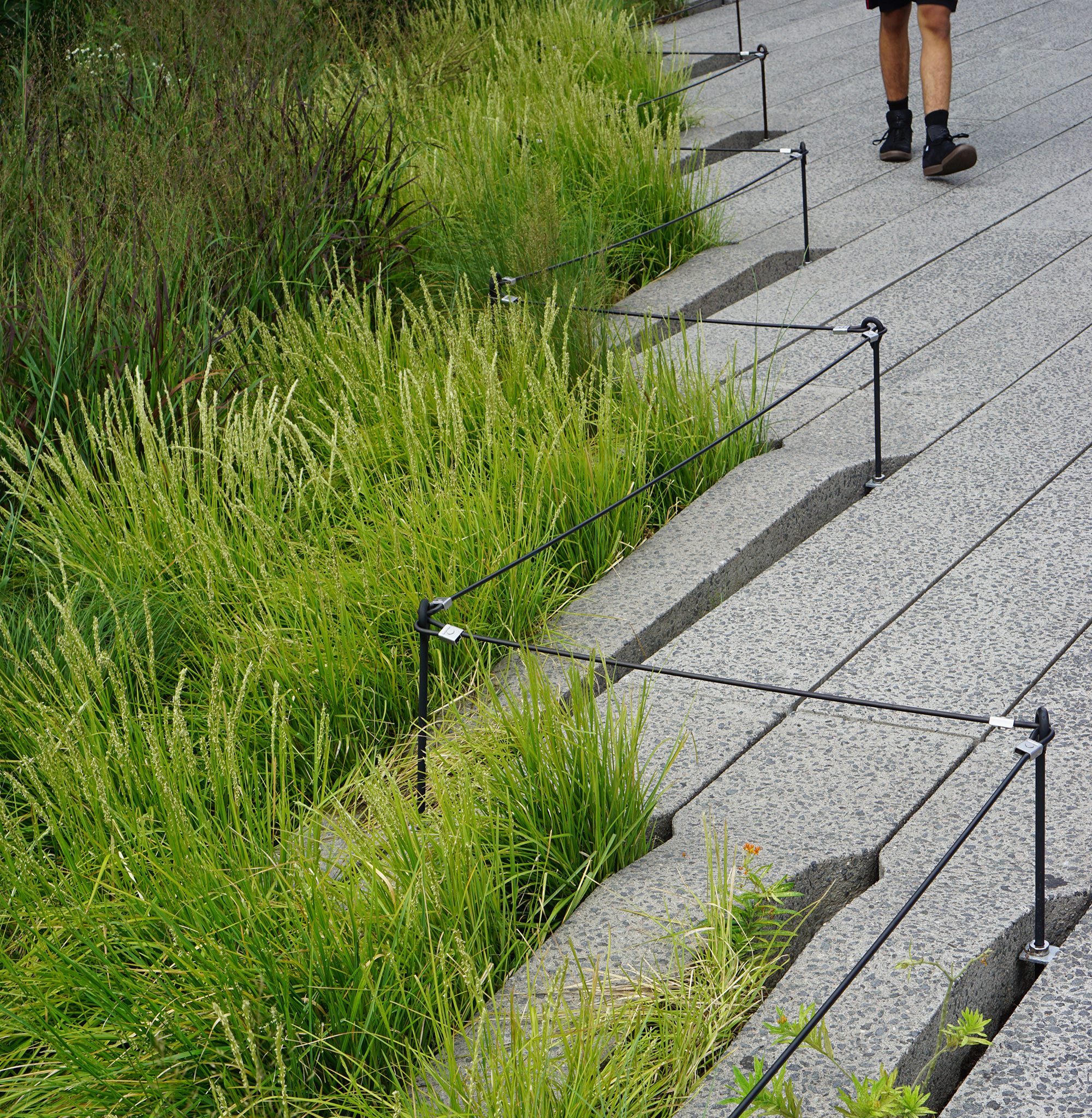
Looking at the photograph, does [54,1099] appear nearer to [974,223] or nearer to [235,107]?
[235,107]

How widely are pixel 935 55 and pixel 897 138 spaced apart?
1.79 ft

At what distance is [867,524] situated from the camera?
10.0ft

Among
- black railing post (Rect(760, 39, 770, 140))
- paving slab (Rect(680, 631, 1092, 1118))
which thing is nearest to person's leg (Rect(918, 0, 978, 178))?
black railing post (Rect(760, 39, 770, 140))

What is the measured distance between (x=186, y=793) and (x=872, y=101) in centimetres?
601

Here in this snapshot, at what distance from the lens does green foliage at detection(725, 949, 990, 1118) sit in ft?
4.93

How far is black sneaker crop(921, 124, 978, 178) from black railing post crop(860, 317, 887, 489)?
7.45ft

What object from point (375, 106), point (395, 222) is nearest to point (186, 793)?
point (395, 222)

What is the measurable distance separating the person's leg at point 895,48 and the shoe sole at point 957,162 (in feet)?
1.38

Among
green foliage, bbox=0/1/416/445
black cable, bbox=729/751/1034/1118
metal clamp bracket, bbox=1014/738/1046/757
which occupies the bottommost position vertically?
black cable, bbox=729/751/1034/1118

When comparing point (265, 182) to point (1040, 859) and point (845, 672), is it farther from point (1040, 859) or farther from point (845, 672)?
point (1040, 859)

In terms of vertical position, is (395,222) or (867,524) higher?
(395,222)

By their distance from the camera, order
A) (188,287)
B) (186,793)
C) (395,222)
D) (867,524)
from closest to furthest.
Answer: (186,793)
(867,524)
(188,287)
(395,222)

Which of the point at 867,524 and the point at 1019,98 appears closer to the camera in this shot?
the point at 867,524

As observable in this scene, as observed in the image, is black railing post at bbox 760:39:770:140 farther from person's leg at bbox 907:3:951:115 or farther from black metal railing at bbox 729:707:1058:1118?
black metal railing at bbox 729:707:1058:1118
